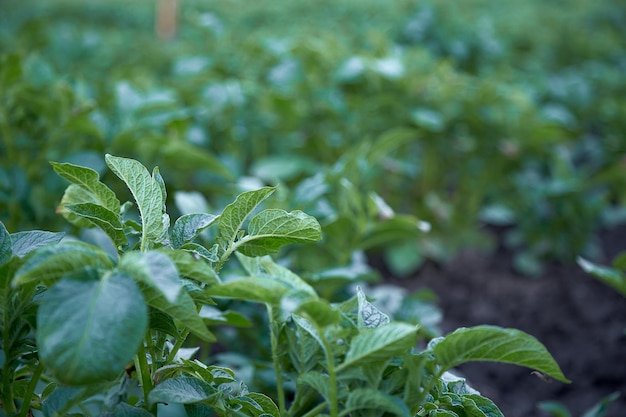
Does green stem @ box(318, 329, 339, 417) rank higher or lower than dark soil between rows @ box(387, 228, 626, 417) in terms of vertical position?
higher

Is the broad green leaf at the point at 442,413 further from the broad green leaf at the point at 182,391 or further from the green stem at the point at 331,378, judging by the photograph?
the broad green leaf at the point at 182,391

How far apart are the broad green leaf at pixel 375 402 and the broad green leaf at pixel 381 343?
3cm

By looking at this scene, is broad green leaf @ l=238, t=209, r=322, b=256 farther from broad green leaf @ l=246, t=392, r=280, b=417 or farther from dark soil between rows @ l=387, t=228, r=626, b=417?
dark soil between rows @ l=387, t=228, r=626, b=417

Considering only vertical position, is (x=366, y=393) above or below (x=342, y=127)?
above

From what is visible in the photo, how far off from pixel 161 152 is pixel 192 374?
3.16ft

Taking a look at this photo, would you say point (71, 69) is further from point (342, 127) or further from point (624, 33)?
point (624, 33)

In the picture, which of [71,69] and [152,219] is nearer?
[152,219]

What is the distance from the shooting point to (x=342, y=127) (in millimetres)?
2199

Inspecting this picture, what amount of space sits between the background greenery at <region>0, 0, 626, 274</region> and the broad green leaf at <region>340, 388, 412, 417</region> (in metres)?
0.58

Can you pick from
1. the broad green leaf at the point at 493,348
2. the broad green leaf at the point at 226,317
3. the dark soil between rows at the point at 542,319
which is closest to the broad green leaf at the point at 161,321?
the broad green leaf at the point at 226,317

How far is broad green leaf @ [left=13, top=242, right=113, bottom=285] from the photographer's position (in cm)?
65

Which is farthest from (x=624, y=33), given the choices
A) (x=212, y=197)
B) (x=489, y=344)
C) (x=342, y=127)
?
(x=489, y=344)

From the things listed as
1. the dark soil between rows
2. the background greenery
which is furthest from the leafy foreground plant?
the dark soil between rows

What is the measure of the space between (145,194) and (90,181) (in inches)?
2.8
